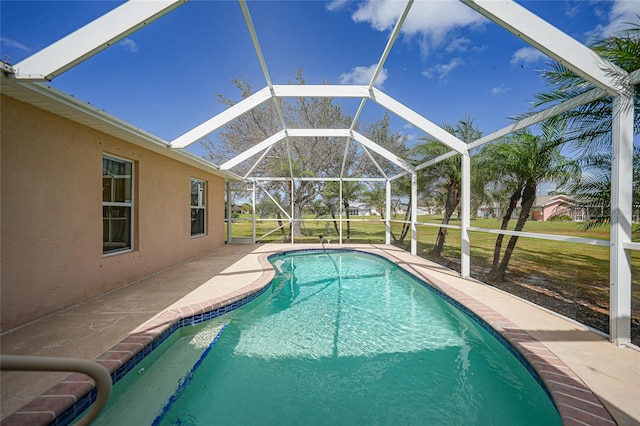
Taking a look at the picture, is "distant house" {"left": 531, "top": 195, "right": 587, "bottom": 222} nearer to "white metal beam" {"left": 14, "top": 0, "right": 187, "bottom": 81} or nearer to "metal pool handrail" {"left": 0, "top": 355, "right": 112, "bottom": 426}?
"metal pool handrail" {"left": 0, "top": 355, "right": 112, "bottom": 426}

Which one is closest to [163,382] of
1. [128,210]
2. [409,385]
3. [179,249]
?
[409,385]

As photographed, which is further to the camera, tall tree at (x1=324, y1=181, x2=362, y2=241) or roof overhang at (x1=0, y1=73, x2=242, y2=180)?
tall tree at (x1=324, y1=181, x2=362, y2=241)

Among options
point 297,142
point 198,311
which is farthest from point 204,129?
point 297,142

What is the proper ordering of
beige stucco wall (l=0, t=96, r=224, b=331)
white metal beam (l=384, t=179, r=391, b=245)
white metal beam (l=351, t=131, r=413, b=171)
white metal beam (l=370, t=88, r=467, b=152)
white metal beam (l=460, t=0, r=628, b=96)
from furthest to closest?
white metal beam (l=384, t=179, r=391, b=245) < white metal beam (l=351, t=131, r=413, b=171) < white metal beam (l=370, t=88, r=467, b=152) < beige stucco wall (l=0, t=96, r=224, b=331) < white metal beam (l=460, t=0, r=628, b=96)

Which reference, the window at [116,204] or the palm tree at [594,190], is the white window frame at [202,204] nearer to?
the window at [116,204]

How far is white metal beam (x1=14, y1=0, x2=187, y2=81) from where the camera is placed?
9.79 ft

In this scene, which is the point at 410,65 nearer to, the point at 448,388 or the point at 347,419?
the point at 448,388

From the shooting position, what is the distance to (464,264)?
6465 mm

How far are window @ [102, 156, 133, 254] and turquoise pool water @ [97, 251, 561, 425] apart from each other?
8.98ft

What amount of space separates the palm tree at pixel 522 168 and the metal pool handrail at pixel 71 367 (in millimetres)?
6163

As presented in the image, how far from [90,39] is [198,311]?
370 centimetres

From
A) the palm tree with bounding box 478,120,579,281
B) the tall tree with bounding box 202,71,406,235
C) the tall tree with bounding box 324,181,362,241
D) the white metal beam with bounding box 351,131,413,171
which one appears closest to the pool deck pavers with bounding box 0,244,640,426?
the palm tree with bounding box 478,120,579,281

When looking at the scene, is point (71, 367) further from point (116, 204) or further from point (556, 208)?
point (556, 208)

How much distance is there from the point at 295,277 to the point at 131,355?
496 centimetres
